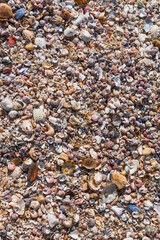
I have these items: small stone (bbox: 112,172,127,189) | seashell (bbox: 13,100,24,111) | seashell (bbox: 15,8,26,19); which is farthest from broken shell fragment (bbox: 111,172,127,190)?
seashell (bbox: 15,8,26,19)

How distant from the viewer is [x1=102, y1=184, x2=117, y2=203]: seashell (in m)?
1.57

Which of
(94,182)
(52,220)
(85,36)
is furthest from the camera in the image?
(85,36)

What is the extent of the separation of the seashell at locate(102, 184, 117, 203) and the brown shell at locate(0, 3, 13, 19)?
4.34 feet

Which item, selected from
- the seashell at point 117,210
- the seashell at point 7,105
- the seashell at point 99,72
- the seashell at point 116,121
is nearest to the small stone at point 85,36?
the seashell at point 99,72

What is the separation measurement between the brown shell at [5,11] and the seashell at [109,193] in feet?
4.34

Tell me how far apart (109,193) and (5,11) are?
1.38 m

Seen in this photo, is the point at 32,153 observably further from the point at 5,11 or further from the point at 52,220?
the point at 5,11

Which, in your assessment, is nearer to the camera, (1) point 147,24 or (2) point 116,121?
(2) point 116,121

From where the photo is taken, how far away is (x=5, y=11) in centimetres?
167

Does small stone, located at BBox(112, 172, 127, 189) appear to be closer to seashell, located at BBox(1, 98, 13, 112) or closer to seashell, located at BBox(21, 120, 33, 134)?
seashell, located at BBox(21, 120, 33, 134)

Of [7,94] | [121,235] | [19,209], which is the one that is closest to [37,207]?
[19,209]

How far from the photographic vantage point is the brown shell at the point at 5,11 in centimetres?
166

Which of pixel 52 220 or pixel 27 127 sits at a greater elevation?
pixel 27 127

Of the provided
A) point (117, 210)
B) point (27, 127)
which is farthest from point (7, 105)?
point (117, 210)
